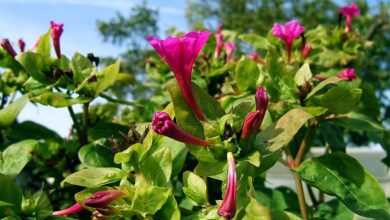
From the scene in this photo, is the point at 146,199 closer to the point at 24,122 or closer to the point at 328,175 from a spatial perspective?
the point at 328,175

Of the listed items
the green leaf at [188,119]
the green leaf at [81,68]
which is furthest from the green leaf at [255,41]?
the green leaf at [188,119]

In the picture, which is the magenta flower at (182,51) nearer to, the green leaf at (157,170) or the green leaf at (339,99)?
the green leaf at (157,170)

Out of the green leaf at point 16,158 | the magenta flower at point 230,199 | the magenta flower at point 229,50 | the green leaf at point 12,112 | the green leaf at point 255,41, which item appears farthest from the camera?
the magenta flower at point 229,50

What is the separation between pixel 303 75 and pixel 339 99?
107mm

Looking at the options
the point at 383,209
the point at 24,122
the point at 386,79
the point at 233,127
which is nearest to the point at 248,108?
the point at 233,127

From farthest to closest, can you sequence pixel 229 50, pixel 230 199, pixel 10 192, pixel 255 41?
1. pixel 229 50
2. pixel 255 41
3. pixel 10 192
4. pixel 230 199

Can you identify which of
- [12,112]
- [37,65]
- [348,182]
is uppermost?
[37,65]

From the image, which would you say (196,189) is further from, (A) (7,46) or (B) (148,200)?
(A) (7,46)

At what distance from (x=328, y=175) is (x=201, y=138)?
11.5 inches

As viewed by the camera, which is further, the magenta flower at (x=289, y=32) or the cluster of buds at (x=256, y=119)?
the magenta flower at (x=289, y=32)

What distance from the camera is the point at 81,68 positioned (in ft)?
4.50

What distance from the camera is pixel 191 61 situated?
912 mm

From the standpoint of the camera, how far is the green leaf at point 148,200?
34.8 inches

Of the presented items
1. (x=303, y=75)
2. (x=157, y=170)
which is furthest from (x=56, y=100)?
(x=303, y=75)
